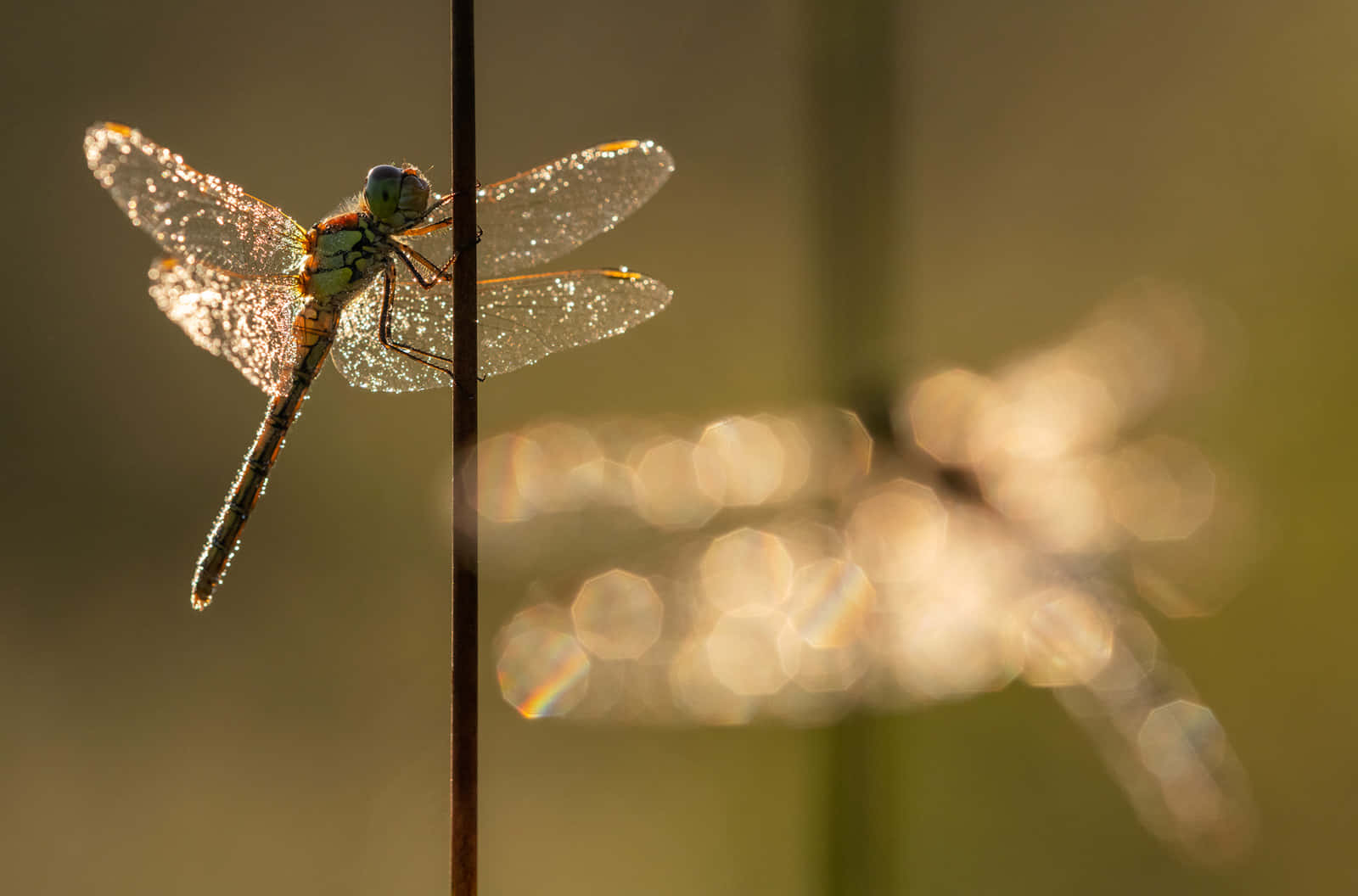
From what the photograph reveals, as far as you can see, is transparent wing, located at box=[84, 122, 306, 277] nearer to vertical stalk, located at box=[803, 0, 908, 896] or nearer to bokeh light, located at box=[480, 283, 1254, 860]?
bokeh light, located at box=[480, 283, 1254, 860]

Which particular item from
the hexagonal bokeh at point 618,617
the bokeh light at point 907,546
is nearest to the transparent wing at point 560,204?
the bokeh light at point 907,546

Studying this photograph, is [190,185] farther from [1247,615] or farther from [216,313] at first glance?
[1247,615]

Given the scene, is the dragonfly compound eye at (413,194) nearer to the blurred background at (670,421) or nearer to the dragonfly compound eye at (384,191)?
the dragonfly compound eye at (384,191)

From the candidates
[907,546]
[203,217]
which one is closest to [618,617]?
[907,546]

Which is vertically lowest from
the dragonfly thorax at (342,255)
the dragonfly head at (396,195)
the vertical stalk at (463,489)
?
the vertical stalk at (463,489)

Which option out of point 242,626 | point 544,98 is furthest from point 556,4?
point 242,626

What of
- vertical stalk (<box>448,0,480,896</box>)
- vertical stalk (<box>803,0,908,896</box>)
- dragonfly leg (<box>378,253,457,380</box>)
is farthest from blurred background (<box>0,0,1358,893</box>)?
vertical stalk (<box>448,0,480,896</box>)

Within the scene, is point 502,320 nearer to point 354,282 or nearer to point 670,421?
point 354,282
